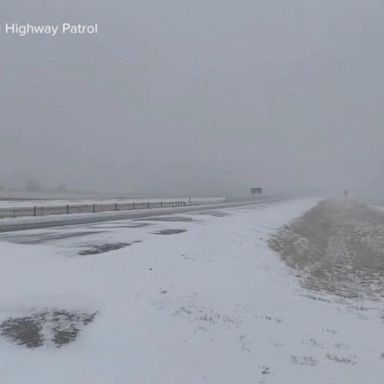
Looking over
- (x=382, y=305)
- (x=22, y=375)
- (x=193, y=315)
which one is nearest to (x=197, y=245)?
(x=382, y=305)

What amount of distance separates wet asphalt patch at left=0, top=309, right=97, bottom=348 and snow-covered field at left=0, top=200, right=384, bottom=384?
2.5 inches

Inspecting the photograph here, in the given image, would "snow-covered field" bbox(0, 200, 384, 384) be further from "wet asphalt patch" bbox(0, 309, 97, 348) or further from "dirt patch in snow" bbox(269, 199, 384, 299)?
"dirt patch in snow" bbox(269, 199, 384, 299)

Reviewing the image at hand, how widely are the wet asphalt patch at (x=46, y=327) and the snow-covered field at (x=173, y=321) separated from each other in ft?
0.20

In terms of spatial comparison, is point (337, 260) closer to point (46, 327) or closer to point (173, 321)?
point (173, 321)

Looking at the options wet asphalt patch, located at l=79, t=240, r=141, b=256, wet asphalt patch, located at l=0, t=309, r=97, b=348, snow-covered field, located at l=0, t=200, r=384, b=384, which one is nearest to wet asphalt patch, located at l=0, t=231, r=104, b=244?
snow-covered field, located at l=0, t=200, r=384, b=384

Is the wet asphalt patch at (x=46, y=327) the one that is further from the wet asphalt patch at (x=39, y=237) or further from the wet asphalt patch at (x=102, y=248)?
the wet asphalt patch at (x=39, y=237)

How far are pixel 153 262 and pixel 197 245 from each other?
587 cm

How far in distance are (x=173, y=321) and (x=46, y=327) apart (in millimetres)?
2686

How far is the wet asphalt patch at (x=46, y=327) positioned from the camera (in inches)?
323

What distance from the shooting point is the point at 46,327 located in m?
8.84

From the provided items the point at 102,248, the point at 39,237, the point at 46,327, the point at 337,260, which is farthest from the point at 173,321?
the point at 337,260

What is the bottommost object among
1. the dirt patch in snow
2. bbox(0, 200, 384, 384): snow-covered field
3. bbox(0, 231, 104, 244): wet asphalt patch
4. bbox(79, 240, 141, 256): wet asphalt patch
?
the dirt patch in snow

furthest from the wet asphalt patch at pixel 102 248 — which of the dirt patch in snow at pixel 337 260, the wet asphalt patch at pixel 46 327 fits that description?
the dirt patch in snow at pixel 337 260

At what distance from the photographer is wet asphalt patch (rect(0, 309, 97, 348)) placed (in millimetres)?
8203
